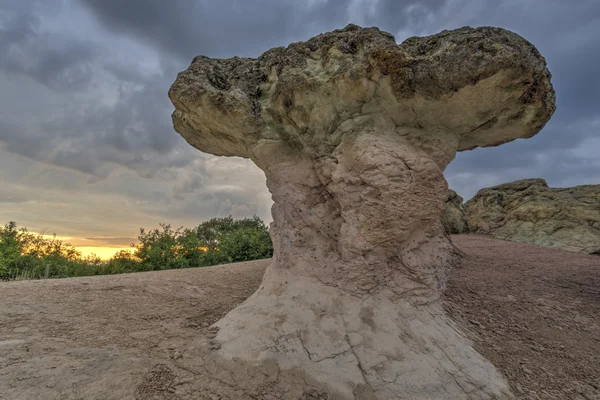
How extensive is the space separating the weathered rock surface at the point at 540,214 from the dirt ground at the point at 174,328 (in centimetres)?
618

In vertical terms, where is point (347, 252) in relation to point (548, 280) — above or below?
above

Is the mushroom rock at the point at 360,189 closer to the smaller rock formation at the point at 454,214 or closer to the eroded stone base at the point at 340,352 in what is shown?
the eroded stone base at the point at 340,352

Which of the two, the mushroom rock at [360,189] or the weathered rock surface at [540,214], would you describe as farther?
the weathered rock surface at [540,214]

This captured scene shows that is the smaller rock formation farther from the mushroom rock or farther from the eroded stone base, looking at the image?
the eroded stone base

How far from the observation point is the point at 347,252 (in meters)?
3.94

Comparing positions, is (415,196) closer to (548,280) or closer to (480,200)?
(548,280)

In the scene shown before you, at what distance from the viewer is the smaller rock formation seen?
13820mm

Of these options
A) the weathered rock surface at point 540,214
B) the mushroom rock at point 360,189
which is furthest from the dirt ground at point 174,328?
the weathered rock surface at point 540,214

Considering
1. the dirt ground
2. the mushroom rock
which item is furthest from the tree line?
the mushroom rock

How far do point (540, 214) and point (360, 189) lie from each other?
1359cm

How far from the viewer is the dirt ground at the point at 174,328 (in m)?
2.88

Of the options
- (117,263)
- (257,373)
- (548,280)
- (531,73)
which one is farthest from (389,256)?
(117,263)

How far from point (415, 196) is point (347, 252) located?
1.07 m

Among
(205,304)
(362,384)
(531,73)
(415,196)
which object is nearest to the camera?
(362,384)
